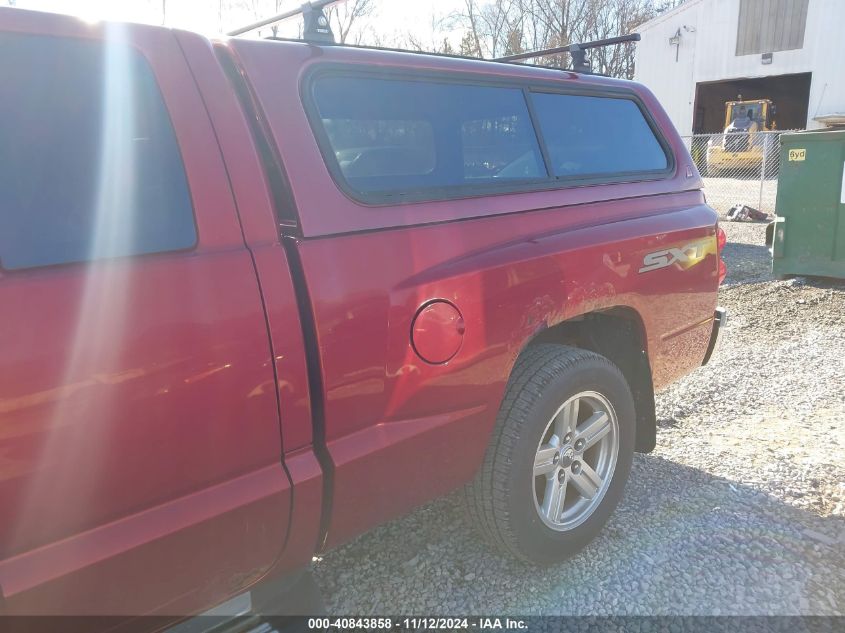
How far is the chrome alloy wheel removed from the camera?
2547 millimetres

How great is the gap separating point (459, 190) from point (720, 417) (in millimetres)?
2737

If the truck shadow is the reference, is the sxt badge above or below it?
above

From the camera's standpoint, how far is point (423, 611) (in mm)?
2395

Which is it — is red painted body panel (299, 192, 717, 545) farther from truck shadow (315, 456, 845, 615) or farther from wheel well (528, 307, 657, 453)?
truck shadow (315, 456, 845, 615)

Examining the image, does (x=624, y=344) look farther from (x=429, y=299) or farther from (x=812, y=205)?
(x=812, y=205)

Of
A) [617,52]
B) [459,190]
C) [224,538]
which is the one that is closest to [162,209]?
[224,538]

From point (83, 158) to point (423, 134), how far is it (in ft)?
4.08

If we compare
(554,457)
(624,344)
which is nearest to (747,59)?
(624,344)

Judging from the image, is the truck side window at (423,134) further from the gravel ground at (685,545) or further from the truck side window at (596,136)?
the gravel ground at (685,545)

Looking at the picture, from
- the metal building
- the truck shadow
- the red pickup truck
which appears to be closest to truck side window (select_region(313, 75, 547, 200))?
the red pickup truck

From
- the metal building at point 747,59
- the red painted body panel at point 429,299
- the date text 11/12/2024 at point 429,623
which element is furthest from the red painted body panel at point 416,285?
the metal building at point 747,59

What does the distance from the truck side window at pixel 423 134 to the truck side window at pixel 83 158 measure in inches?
19.9

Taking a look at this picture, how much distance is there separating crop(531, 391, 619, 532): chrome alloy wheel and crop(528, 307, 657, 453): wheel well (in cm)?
30

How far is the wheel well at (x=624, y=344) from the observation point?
285cm
